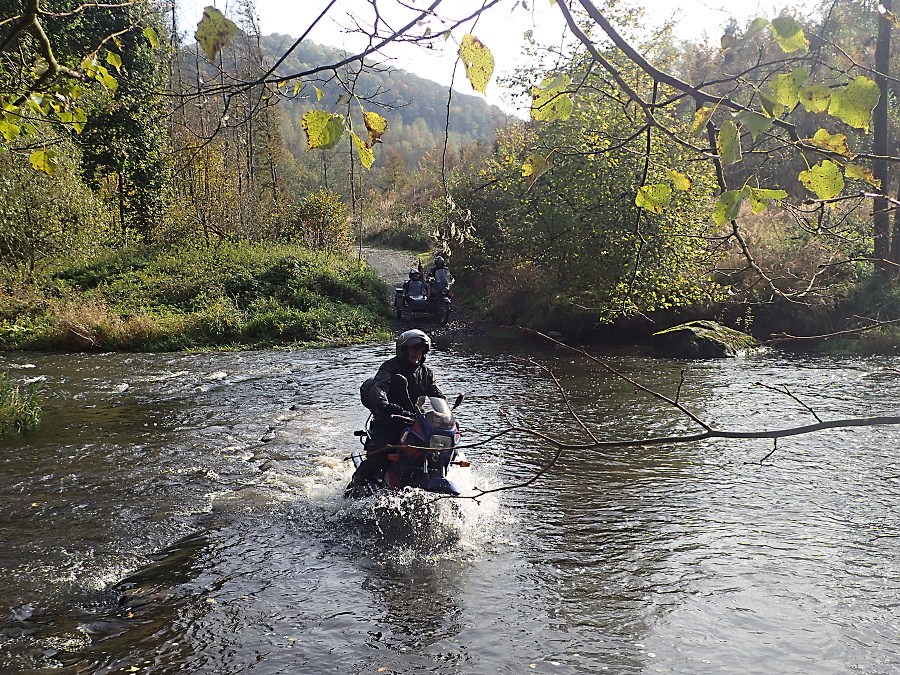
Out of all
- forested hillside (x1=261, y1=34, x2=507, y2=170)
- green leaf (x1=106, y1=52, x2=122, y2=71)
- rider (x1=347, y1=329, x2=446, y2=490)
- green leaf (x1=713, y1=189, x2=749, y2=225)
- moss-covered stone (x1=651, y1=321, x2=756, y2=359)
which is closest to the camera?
green leaf (x1=713, y1=189, x2=749, y2=225)

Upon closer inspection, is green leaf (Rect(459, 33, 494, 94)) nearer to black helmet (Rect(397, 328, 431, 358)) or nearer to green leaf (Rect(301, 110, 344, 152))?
green leaf (Rect(301, 110, 344, 152))

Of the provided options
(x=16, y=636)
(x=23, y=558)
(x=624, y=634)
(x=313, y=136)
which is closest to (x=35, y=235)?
(x=23, y=558)

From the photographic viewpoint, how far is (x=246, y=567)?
6648 millimetres

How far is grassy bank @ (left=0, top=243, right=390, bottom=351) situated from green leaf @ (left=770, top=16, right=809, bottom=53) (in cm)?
1857

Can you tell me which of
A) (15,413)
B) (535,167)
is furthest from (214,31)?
(15,413)

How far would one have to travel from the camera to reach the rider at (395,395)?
24.5 ft

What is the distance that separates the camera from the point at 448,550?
7.12m

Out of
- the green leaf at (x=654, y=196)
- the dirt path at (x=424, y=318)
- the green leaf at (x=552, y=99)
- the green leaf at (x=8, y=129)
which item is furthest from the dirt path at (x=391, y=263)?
the green leaf at (x=654, y=196)

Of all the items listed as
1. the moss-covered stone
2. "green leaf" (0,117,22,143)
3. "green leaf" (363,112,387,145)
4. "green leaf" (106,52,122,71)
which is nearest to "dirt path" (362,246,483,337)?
the moss-covered stone

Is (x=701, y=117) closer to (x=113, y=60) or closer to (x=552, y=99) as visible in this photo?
(x=552, y=99)

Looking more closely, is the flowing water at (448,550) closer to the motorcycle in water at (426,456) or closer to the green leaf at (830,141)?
the motorcycle in water at (426,456)

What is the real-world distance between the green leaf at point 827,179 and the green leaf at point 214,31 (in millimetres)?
1705

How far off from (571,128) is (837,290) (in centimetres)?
841

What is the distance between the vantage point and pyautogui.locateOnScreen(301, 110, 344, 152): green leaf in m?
2.07
